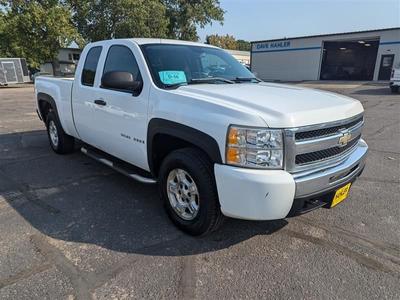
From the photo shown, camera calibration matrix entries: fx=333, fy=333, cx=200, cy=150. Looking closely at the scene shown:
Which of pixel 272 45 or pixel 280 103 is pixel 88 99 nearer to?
pixel 280 103

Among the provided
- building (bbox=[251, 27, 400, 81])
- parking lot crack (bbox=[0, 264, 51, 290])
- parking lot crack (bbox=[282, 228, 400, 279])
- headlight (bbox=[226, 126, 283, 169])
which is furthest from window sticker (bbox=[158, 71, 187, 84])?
building (bbox=[251, 27, 400, 81])

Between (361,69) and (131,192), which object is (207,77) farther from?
(361,69)

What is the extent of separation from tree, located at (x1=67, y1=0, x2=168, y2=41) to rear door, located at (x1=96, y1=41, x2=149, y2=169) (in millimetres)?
32162

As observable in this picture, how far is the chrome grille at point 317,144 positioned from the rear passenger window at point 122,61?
186cm

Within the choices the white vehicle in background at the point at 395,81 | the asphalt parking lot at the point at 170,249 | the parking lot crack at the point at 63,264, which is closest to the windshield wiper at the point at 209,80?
the asphalt parking lot at the point at 170,249

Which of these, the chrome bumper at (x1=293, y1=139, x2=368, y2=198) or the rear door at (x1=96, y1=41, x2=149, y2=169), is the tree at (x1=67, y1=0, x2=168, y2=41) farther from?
the chrome bumper at (x1=293, y1=139, x2=368, y2=198)

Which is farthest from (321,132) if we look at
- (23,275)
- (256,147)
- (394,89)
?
(394,89)

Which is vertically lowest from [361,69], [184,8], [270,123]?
[361,69]

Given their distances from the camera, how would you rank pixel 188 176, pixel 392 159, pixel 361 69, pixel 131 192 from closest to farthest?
pixel 188 176 < pixel 131 192 < pixel 392 159 < pixel 361 69

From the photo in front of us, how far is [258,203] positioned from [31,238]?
90.1 inches

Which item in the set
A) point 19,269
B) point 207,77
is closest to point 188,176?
point 207,77

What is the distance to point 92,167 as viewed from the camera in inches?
215

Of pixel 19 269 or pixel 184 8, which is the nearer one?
pixel 19 269

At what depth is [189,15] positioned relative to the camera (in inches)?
1542
